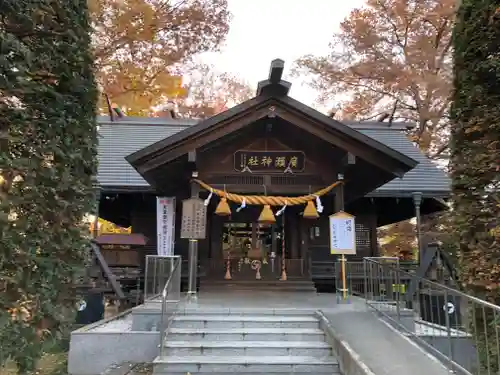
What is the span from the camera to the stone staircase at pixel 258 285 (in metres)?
11.8

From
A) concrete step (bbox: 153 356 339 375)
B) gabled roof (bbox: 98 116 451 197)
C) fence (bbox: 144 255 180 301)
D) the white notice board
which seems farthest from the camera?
gabled roof (bbox: 98 116 451 197)

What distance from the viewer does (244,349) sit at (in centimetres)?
624

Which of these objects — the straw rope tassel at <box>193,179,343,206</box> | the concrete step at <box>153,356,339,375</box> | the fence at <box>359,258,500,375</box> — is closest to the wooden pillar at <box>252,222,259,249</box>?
the straw rope tassel at <box>193,179,343,206</box>

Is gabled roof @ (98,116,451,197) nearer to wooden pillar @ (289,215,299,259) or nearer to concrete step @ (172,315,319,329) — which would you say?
wooden pillar @ (289,215,299,259)

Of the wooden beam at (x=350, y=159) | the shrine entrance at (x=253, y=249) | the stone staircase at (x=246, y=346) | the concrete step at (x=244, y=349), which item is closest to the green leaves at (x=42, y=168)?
→ the stone staircase at (x=246, y=346)

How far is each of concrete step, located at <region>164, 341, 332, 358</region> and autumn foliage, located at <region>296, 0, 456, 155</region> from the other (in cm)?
1747

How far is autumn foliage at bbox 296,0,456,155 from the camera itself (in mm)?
21375

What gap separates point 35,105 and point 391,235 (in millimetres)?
21549

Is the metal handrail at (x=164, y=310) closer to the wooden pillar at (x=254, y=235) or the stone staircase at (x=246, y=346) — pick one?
the stone staircase at (x=246, y=346)

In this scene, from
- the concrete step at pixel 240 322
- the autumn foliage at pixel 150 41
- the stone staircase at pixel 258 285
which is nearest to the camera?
the concrete step at pixel 240 322

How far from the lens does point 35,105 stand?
359 cm

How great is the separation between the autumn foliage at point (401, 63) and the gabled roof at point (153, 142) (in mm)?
3964

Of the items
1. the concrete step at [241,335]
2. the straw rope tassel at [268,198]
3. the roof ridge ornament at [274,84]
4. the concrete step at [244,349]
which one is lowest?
the concrete step at [244,349]

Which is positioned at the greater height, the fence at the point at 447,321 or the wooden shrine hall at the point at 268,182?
the wooden shrine hall at the point at 268,182
